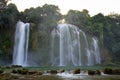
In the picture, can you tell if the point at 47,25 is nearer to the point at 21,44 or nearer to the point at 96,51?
the point at 21,44

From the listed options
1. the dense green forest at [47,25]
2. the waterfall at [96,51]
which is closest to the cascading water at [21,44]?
the dense green forest at [47,25]

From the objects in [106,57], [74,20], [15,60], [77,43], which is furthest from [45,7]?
[106,57]

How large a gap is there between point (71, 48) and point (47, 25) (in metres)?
7.46

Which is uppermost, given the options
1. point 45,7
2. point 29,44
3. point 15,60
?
point 45,7

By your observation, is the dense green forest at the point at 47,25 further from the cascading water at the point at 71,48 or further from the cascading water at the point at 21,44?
the cascading water at the point at 71,48

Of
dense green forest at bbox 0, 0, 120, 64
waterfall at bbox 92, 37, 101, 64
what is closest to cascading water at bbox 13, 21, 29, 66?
dense green forest at bbox 0, 0, 120, 64

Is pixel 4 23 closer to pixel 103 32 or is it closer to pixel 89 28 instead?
pixel 89 28

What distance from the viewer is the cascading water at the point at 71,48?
5031cm

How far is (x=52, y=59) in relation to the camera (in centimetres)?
5012

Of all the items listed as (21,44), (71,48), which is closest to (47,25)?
(21,44)

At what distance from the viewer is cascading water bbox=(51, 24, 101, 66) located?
165 ft

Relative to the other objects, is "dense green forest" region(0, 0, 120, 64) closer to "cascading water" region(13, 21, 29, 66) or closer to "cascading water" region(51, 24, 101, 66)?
"cascading water" region(13, 21, 29, 66)

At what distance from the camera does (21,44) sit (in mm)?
49219

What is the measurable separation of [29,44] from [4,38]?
5.58 m
